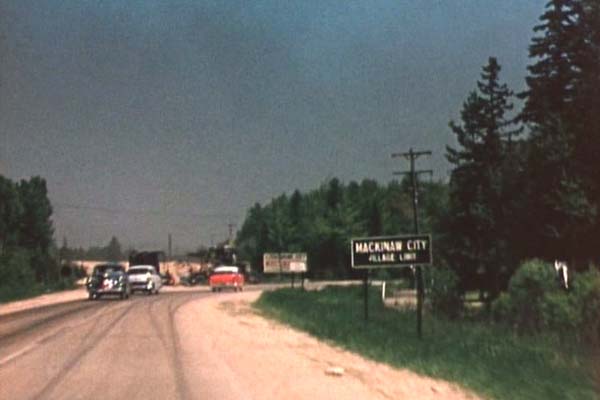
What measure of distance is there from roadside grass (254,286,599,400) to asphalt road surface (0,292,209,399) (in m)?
4.19

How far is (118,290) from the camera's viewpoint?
53.6 meters

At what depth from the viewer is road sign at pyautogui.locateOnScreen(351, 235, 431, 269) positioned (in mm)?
21672

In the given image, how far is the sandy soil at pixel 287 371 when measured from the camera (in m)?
13.8

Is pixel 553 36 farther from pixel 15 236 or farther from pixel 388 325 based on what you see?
pixel 15 236

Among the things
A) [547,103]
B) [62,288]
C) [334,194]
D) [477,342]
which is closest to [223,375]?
[477,342]

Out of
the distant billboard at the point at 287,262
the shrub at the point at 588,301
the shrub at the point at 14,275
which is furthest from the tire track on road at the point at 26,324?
the distant billboard at the point at 287,262

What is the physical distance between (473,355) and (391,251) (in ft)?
17.0

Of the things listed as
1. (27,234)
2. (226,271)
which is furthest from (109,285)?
(27,234)

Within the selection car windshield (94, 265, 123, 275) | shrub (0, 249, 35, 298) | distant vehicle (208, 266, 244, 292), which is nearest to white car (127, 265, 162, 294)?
car windshield (94, 265, 123, 275)

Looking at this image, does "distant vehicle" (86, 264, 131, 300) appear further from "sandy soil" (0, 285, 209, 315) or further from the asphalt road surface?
the asphalt road surface

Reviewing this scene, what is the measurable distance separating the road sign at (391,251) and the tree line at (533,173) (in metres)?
24.5

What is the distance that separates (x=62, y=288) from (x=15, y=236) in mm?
28293

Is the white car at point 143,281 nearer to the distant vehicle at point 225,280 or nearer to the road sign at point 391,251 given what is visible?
the distant vehicle at point 225,280

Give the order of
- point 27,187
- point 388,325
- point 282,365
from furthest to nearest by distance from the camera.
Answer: point 27,187
point 388,325
point 282,365
